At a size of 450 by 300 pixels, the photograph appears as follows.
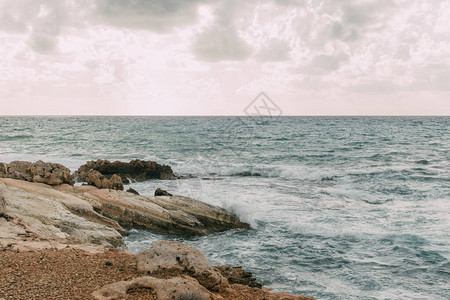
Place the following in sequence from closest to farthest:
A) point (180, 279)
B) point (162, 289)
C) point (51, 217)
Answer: point (162, 289) → point (180, 279) → point (51, 217)

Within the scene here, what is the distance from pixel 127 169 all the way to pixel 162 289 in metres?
18.9

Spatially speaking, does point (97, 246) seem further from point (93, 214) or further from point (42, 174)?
point (42, 174)

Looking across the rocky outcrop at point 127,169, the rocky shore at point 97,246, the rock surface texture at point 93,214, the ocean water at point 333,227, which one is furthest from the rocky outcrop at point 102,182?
the rocky outcrop at point 127,169

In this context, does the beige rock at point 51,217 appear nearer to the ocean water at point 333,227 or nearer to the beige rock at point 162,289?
the ocean water at point 333,227

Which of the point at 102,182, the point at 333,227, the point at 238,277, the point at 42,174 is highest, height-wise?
the point at 42,174

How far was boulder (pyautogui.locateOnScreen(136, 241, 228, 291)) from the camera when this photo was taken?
271 inches

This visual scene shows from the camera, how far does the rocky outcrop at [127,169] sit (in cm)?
2358

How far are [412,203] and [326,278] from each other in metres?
10.8

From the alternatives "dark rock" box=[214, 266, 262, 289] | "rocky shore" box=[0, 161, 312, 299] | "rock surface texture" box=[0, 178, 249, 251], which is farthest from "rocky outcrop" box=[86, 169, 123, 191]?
"dark rock" box=[214, 266, 262, 289]

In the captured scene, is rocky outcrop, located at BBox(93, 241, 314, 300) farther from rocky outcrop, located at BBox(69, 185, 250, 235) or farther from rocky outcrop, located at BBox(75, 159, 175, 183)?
rocky outcrop, located at BBox(75, 159, 175, 183)

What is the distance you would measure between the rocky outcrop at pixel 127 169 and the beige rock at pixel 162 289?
17.3m

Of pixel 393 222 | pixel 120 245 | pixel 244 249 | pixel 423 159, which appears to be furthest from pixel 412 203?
pixel 423 159

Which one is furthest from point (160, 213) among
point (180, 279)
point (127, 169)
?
point (127, 169)

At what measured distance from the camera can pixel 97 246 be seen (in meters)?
8.70
